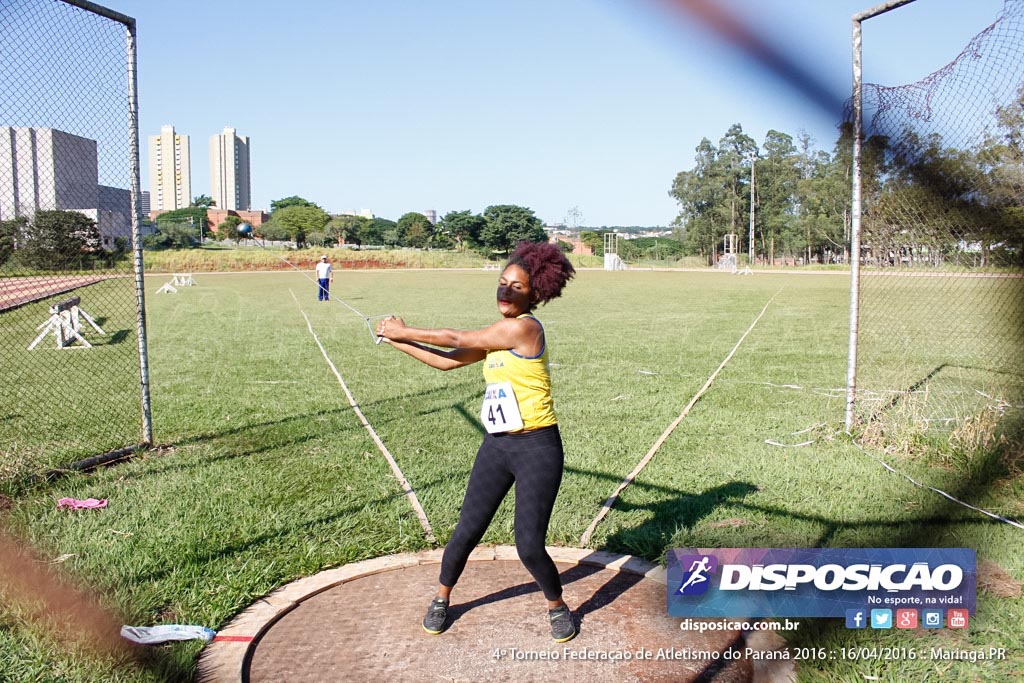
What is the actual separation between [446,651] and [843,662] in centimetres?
182

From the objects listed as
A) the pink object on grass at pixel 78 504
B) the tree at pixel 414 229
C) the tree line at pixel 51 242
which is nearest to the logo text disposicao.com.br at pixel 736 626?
the pink object on grass at pixel 78 504

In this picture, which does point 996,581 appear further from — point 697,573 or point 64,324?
point 64,324

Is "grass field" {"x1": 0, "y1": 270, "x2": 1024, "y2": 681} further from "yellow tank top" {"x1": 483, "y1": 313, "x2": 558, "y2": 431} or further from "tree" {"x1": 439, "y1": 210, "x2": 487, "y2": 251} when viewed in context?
"tree" {"x1": 439, "y1": 210, "x2": 487, "y2": 251}

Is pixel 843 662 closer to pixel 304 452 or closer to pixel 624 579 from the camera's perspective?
pixel 624 579

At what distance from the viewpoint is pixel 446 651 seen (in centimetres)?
389

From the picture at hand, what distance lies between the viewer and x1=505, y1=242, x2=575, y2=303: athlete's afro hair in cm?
391

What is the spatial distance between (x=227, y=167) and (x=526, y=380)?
173 metres

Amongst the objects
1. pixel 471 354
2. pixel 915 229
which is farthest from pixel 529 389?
pixel 915 229

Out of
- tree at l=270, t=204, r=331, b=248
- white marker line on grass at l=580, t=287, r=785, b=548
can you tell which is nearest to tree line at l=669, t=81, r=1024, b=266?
white marker line on grass at l=580, t=287, r=785, b=548

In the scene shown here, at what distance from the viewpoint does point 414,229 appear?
12838 centimetres

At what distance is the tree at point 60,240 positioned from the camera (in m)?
6.54

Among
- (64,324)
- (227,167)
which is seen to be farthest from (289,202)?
(64,324)

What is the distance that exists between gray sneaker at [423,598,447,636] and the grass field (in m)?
1.01

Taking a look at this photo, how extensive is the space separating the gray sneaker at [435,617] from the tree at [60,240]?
459cm
